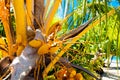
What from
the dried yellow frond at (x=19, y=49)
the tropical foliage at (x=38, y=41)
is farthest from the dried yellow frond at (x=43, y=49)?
the dried yellow frond at (x=19, y=49)

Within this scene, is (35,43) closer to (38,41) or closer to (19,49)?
(38,41)

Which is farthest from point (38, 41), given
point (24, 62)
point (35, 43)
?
point (24, 62)

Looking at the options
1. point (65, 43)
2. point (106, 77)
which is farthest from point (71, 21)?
point (106, 77)

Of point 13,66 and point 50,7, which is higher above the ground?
point 50,7

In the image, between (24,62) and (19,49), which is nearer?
(24,62)

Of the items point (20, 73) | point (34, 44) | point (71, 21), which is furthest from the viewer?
point (71, 21)

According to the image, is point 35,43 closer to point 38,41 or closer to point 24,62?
point 38,41

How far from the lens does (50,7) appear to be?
186 cm

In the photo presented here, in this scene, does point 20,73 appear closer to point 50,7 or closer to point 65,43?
point 65,43

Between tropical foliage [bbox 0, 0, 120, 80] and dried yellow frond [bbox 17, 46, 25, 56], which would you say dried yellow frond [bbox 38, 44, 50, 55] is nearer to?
tropical foliage [bbox 0, 0, 120, 80]

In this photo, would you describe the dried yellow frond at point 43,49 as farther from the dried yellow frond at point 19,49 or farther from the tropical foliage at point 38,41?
the dried yellow frond at point 19,49

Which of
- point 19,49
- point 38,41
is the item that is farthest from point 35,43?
point 19,49

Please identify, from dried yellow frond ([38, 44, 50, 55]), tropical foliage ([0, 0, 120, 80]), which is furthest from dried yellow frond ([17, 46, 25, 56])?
dried yellow frond ([38, 44, 50, 55])

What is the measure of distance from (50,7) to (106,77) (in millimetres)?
3997
